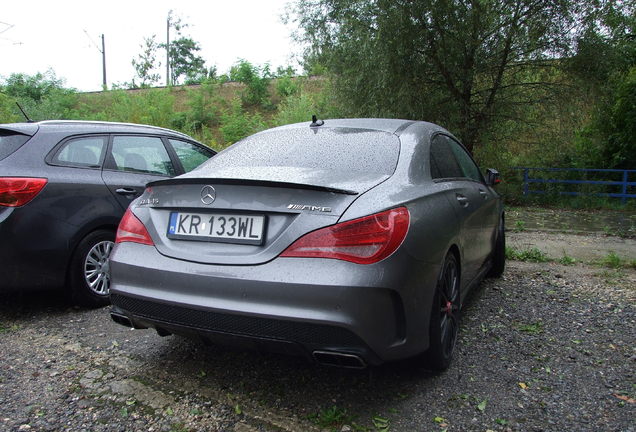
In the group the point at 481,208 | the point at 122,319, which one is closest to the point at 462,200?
the point at 481,208

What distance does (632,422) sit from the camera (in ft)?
7.96

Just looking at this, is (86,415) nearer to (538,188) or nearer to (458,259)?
(458,259)

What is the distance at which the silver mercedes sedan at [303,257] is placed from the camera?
7.22 feet

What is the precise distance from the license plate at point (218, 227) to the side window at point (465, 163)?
2.21 metres

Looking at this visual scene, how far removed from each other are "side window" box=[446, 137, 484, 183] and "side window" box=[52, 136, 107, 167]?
119 inches

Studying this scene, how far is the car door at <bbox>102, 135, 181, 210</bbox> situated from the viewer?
4324 millimetres

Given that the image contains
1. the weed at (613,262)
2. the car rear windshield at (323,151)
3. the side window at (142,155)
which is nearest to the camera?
the car rear windshield at (323,151)

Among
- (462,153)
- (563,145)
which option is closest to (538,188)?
(563,145)

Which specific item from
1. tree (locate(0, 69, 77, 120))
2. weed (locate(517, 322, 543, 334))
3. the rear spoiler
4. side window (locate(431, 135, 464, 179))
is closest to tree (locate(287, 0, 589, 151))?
side window (locate(431, 135, 464, 179))

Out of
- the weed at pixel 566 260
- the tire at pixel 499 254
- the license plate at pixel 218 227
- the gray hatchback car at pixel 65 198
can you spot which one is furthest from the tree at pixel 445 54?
the license plate at pixel 218 227

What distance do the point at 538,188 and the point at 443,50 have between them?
505 centimetres

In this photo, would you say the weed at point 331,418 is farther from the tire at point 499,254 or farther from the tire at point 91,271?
the tire at point 499,254

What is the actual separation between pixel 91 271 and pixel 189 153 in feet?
5.47

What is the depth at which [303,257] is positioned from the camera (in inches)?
87.8
